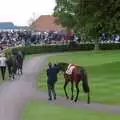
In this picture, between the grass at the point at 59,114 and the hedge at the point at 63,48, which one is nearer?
the grass at the point at 59,114

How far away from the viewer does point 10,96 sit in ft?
93.6

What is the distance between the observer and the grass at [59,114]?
22.1 meters

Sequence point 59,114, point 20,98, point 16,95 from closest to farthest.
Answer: point 59,114 → point 20,98 → point 16,95

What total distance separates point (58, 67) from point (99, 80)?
11.1 meters

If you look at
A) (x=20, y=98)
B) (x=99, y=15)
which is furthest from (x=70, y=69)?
(x=99, y=15)

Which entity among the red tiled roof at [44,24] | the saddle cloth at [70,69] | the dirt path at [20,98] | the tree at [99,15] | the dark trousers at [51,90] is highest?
the tree at [99,15]

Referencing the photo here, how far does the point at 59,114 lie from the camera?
23047mm

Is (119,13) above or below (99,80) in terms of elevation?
above

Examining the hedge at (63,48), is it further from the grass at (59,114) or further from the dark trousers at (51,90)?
the grass at (59,114)

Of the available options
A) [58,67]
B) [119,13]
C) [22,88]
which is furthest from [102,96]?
[119,13]

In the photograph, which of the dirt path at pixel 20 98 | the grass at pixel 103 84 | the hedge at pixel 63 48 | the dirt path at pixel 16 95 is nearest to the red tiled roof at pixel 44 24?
the hedge at pixel 63 48

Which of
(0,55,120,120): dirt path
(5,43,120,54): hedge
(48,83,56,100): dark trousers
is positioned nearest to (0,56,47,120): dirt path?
(0,55,120,120): dirt path

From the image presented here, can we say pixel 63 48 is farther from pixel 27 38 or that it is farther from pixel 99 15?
pixel 99 15

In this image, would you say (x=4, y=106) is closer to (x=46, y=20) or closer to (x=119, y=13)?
(x=119, y=13)
